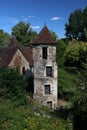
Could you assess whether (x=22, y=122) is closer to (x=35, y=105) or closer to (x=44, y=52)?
(x=35, y=105)

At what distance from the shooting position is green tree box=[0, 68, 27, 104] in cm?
3134

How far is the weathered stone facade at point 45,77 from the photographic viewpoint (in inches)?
1356

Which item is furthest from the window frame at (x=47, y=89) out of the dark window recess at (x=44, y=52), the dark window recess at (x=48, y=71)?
the dark window recess at (x=44, y=52)

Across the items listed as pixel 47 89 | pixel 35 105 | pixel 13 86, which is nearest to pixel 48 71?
pixel 47 89

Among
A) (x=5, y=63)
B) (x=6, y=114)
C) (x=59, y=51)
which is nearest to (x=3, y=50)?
(x=5, y=63)

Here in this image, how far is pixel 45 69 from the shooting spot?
34781 millimetres

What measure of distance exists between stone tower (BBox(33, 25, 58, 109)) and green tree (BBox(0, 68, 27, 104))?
2.42 meters

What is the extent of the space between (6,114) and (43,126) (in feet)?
11.7

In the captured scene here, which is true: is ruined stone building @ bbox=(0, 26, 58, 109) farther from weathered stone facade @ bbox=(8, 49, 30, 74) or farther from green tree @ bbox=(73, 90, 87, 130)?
weathered stone facade @ bbox=(8, 49, 30, 74)

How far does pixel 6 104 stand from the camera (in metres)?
28.1

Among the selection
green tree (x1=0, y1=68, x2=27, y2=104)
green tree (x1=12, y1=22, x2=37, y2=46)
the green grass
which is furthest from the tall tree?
the green grass

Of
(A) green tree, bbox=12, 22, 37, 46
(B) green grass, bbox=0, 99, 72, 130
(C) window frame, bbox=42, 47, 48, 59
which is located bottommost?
(B) green grass, bbox=0, 99, 72, 130

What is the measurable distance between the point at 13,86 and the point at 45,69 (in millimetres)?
4643

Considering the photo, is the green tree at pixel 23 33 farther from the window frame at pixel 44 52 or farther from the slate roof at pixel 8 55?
the window frame at pixel 44 52
